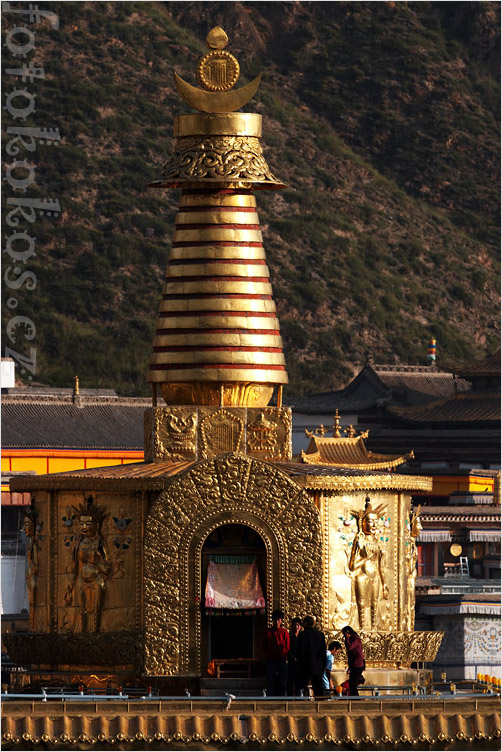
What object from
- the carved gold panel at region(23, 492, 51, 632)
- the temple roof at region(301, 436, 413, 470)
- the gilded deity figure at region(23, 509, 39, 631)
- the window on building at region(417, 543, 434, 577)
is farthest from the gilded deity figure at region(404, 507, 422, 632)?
the window on building at region(417, 543, 434, 577)

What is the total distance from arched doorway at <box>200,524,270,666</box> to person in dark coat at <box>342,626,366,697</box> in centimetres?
156

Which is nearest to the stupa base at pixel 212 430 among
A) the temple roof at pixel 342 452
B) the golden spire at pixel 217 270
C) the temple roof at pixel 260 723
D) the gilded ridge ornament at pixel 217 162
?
the golden spire at pixel 217 270

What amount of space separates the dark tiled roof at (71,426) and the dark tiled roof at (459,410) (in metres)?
11.6

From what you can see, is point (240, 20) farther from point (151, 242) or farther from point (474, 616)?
point (474, 616)

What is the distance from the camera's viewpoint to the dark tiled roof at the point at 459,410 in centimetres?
7400

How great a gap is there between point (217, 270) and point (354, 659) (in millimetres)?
5608

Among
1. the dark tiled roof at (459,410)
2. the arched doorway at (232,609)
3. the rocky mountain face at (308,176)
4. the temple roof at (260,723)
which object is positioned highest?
the rocky mountain face at (308,176)

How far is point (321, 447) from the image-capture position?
57344mm

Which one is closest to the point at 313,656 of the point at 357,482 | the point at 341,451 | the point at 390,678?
the point at 390,678

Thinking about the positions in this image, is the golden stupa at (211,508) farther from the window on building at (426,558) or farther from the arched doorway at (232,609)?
the window on building at (426,558)

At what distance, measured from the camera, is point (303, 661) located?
84.4 feet

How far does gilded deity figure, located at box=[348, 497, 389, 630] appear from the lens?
2775 centimetres

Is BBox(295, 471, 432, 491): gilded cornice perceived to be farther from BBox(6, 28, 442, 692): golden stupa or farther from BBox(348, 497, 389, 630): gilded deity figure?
BBox(348, 497, 389, 630): gilded deity figure

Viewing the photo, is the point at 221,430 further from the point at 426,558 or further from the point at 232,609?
the point at 426,558
